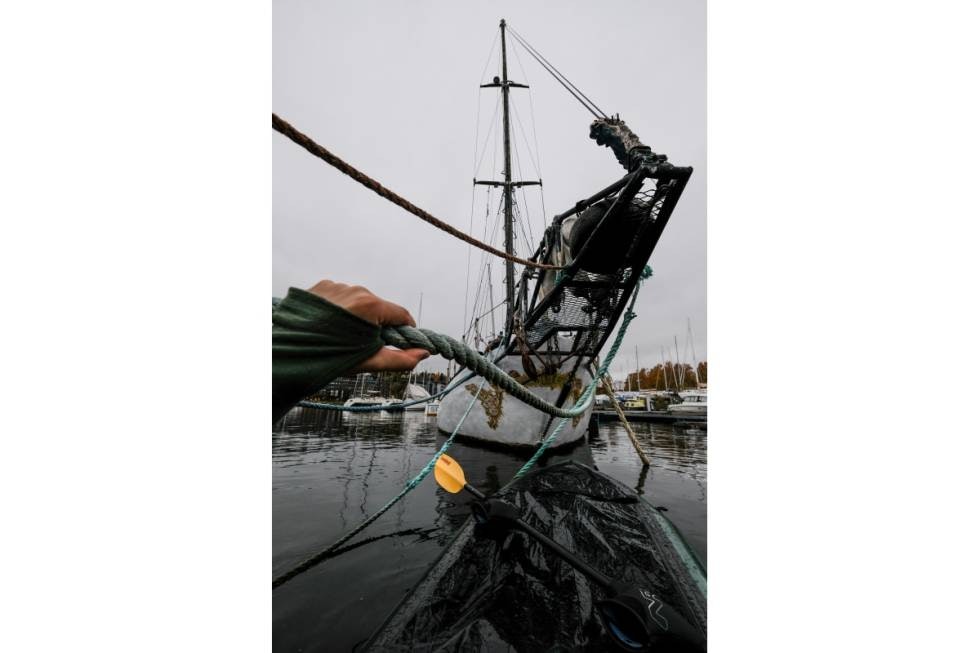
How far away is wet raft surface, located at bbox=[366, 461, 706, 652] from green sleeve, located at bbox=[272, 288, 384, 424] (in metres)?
1.69

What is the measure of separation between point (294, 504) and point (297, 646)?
4093 mm

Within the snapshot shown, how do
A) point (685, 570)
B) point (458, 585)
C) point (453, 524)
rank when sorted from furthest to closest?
point (453, 524)
point (685, 570)
point (458, 585)

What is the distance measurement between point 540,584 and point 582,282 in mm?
5170

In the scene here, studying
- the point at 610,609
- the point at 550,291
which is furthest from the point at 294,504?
the point at 550,291

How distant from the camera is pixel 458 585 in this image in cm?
222

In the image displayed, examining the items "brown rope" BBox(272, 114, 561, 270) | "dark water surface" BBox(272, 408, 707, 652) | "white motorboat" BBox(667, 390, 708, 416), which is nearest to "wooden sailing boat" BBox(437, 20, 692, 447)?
"dark water surface" BBox(272, 408, 707, 652)

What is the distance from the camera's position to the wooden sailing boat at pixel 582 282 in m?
4.87

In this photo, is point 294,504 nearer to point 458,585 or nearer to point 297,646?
point 297,646

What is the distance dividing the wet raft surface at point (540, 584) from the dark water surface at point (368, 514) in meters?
0.90

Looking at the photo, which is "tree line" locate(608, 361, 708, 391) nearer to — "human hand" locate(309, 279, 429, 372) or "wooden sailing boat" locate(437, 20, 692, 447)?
"wooden sailing boat" locate(437, 20, 692, 447)

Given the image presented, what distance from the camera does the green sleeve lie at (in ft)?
3.09

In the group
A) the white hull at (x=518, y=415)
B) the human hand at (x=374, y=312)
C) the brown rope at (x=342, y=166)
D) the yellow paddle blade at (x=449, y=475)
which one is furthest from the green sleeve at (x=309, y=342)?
the white hull at (x=518, y=415)

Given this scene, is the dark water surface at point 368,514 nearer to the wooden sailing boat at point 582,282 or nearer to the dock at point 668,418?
the wooden sailing boat at point 582,282

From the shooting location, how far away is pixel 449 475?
3635 mm
